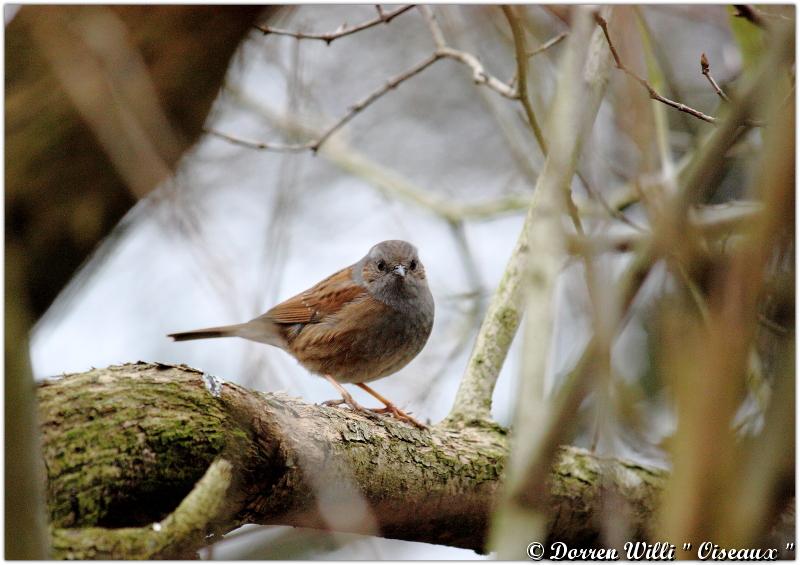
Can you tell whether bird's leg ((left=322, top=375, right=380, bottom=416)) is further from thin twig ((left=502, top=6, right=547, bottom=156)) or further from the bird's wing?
thin twig ((left=502, top=6, right=547, bottom=156))

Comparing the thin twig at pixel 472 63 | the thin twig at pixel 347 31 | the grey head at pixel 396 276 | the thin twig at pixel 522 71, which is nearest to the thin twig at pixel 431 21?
the thin twig at pixel 472 63

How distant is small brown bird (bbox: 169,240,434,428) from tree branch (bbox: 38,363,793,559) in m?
1.20

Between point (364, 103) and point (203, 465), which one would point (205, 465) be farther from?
point (364, 103)

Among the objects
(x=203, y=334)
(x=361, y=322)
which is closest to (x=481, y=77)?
(x=361, y=322)

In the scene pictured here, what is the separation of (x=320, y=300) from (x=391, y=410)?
1138mm

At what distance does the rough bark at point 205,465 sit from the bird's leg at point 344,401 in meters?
0.33

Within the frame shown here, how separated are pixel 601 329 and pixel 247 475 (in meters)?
1.74

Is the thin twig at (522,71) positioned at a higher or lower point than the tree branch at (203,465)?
higher

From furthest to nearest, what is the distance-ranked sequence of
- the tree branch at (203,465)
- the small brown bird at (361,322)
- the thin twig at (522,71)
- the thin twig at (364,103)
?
the small brown bird at (361,322)
the thin twig at (364,103)
the thin twig at (522,71)
the tree branch at (203,465)

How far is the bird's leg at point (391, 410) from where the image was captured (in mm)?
3874

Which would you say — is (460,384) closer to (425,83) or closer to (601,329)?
(601,329)

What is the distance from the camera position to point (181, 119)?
313 cm

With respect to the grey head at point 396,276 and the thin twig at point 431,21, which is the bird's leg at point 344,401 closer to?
the grey head at point 396,276

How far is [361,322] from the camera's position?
193 inches
